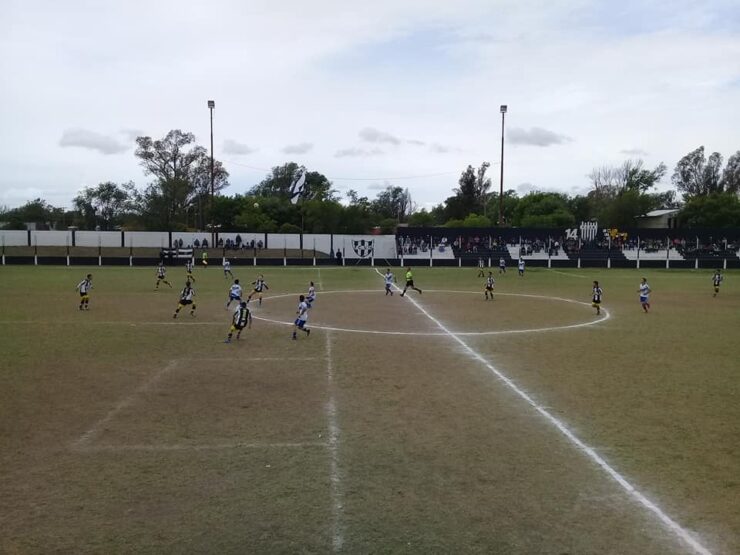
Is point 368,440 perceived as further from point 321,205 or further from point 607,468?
point 321,205

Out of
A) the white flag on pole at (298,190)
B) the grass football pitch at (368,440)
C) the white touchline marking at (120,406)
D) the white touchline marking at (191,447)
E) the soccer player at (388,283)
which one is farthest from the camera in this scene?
the white flag on pole at (298,190)

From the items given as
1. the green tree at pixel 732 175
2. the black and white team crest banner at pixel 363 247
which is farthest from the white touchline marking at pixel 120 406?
the green tree at pixel 732 175

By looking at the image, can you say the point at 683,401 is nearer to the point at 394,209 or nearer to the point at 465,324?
the point at 465,324

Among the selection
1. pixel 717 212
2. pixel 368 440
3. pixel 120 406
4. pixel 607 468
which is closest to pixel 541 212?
pixel 717 212

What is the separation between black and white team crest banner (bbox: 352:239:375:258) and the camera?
243 feet

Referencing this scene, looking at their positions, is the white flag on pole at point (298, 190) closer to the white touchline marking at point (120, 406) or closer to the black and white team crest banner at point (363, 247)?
the black and white team crest banner at point (363, 247)

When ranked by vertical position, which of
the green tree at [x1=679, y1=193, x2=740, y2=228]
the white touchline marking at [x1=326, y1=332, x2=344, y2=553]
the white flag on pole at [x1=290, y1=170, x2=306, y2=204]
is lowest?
the white touchline marking at [x1=326, y1=332, x2=344, y2=553]

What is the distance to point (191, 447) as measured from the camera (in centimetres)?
1002

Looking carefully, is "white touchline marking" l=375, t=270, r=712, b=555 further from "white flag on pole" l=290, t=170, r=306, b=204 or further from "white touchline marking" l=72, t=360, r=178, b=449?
"white flag on pole" l=290, t=170, r=306, b=204

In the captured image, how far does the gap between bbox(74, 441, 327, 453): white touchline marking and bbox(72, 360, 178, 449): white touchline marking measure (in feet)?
1.13

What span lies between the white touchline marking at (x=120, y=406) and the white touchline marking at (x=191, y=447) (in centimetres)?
35

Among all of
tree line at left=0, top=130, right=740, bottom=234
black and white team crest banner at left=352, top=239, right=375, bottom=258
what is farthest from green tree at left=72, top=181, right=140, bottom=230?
black and white team crest banner at left=352, top=239, right=375, bottom=258

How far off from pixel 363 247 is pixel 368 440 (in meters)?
64.6

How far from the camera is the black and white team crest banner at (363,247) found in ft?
243
